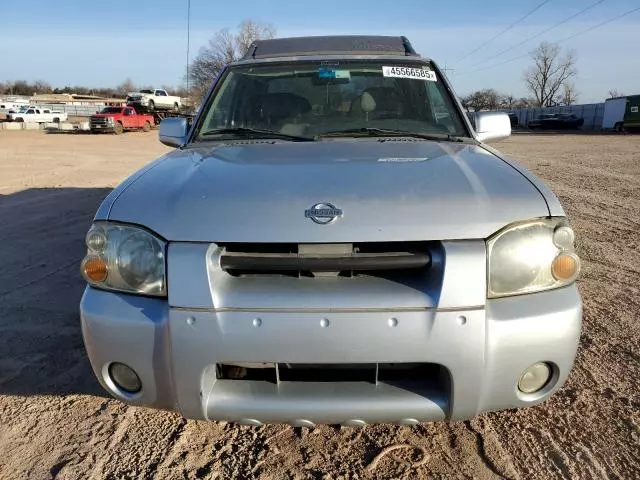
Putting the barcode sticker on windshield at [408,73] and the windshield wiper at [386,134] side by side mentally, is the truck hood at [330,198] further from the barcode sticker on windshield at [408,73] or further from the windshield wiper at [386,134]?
the barcode sticker on windshield at [408,73]

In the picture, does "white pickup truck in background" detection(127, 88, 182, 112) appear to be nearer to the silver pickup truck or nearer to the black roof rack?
the black roof rack

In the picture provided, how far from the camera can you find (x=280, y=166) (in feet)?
7.60

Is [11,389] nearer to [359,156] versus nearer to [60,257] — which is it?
[359,156]

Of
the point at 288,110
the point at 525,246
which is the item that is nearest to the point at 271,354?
the point at 525,246

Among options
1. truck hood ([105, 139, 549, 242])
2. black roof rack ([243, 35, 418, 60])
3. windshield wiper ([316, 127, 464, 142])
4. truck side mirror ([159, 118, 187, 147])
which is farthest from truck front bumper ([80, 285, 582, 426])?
black roof rack ([243, 35, 418, 60])

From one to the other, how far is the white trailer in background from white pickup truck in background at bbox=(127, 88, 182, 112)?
33979 mm

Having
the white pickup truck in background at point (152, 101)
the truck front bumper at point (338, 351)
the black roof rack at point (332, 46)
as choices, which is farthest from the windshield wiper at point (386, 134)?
the white pickup truck in background at point (152, 101)

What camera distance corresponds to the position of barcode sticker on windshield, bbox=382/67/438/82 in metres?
3.36

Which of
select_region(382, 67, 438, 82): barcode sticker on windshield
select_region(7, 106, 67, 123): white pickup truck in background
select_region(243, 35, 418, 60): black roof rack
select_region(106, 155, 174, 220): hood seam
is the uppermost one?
select_region(243, 35, 418, 60): black roof rack

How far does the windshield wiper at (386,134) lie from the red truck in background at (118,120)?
113 feet

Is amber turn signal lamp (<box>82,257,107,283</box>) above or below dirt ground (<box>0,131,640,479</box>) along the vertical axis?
above

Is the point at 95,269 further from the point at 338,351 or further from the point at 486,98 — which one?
the point at 486,98

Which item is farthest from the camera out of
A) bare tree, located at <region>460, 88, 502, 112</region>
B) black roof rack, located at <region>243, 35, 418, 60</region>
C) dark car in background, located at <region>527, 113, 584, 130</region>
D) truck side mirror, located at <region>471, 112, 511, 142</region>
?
bare tree, located at <region>460, 88, 502, 112</region>

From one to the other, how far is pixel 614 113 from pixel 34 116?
47.0 metres
